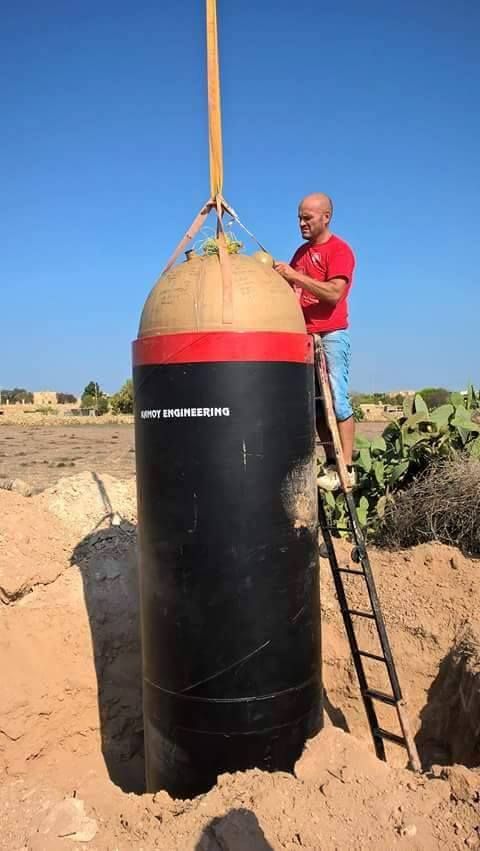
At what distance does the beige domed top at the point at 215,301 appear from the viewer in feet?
11.3

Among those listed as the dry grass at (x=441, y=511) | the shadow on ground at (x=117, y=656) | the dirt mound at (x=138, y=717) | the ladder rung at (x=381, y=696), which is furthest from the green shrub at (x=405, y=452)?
the ladder rung at (x=381, y=696)

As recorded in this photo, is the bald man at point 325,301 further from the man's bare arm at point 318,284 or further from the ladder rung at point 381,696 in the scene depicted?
the ladder rung at point 381,696

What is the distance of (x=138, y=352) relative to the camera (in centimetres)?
367

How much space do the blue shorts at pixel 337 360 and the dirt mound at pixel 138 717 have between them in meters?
1.89

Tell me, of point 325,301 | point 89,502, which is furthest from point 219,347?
point 89,502

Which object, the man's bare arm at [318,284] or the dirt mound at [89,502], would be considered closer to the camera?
the man's bare arm at [318,284]

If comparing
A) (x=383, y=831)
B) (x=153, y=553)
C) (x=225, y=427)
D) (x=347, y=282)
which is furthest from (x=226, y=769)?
(x=347, y=282)

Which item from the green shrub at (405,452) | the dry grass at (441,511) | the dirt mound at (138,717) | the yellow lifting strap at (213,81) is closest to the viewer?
the dirt mound at (138,717)

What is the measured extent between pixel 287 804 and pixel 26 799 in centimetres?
139

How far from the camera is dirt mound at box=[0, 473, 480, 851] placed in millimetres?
3061

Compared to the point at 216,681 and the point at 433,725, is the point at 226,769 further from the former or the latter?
the point at 433,725

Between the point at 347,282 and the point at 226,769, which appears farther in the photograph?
the point at 347,282

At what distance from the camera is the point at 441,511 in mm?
6781

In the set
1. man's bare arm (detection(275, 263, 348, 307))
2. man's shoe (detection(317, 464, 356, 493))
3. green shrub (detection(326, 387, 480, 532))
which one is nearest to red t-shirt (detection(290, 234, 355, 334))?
man's bare arm (detection(275, 263, 348, 307))
